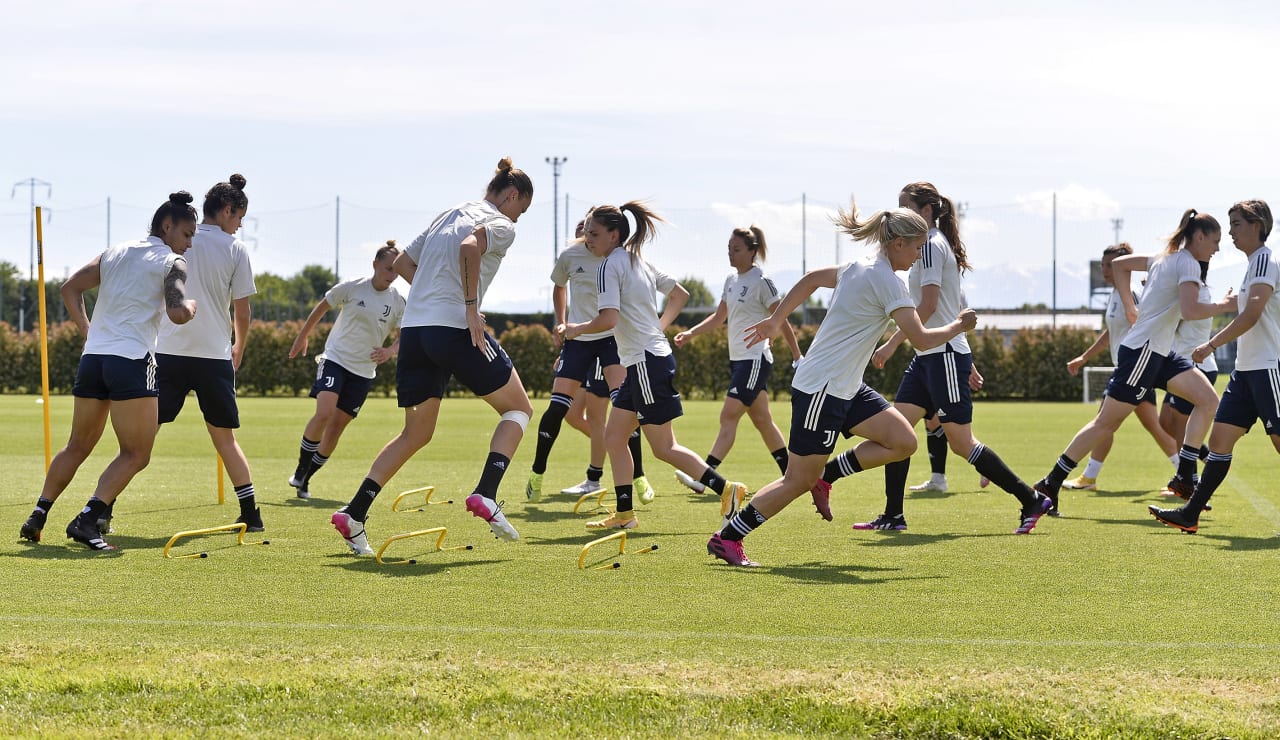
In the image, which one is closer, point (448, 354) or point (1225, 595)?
point (1225, 595)

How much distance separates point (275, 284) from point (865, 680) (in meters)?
114

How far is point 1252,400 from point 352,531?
17.9 ft

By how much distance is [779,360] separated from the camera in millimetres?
34688

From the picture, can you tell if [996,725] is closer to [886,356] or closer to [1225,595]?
[1225,595]

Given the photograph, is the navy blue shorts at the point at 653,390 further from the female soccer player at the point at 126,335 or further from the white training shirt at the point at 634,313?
the female soccer player at the point at 126,335

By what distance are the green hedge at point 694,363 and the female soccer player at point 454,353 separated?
27965mm

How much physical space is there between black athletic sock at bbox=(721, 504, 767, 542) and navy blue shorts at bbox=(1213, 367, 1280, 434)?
11.1ft

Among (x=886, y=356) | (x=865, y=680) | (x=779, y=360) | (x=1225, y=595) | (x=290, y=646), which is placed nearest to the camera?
(x=865, y=680)

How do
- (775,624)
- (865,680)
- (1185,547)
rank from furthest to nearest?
(1185,547)
(775,624)
(865,680)

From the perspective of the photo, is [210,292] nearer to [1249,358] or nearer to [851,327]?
[851,327]

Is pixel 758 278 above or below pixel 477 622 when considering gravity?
above

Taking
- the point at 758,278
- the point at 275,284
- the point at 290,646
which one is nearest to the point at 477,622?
the point at 290,646

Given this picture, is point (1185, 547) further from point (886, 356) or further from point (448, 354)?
point (448, 354)

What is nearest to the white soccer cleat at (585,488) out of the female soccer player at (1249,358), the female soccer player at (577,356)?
the female soccer player at (577,356)
